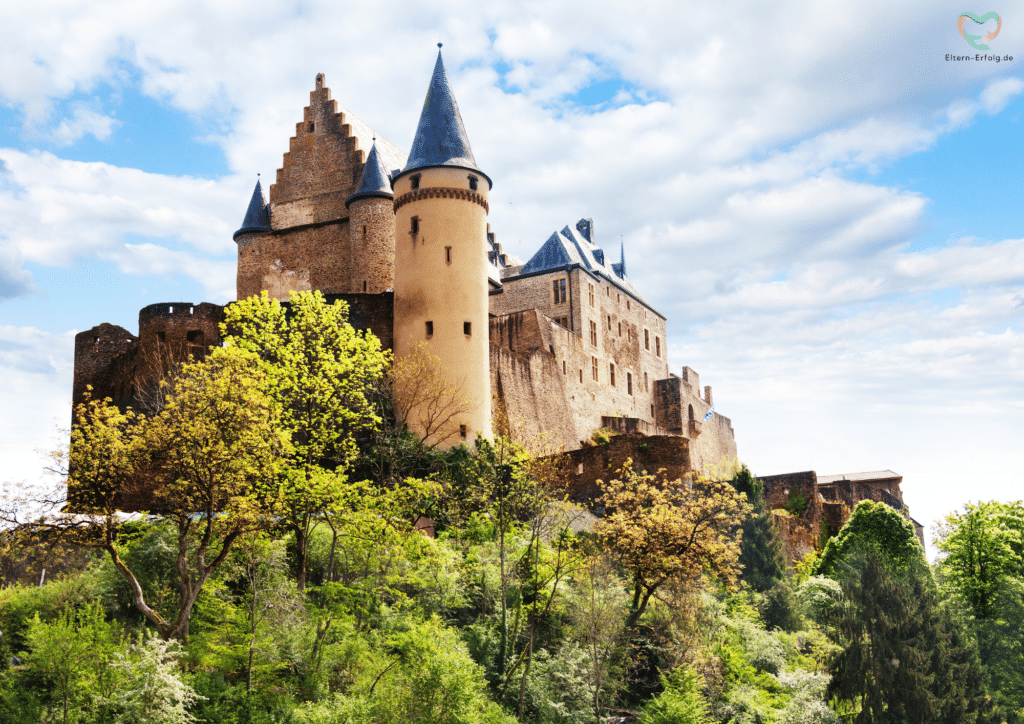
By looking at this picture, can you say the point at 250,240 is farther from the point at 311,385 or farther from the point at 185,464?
the point at 185,464

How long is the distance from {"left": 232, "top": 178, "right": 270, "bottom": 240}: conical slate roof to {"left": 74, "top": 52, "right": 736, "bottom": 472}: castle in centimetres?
7

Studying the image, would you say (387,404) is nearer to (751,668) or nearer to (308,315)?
(308,315)

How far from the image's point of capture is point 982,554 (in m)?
37.3

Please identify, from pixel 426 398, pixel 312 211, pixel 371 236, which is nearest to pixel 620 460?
pixel 426 398

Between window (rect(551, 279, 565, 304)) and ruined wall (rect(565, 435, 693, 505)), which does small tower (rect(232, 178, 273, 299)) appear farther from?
ruined wall (rect(565, 435, 693, 505))

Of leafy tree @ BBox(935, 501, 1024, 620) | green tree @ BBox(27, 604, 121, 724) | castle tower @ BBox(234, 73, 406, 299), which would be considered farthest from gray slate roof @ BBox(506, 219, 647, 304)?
green tree @ BBox(27, 604, 121, 724)

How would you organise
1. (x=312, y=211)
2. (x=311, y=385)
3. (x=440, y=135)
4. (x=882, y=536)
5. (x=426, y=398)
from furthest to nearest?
(x=312, y=211) < (x=882, y=536) < (x=440, y=135) < (x=426, y=398) < (x=311, y=385)

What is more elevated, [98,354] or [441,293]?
[441,293]

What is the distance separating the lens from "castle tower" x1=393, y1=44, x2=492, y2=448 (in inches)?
1492

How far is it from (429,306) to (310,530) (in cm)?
1269

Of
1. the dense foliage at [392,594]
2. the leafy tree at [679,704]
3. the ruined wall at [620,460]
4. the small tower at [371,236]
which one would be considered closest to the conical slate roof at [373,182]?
the small tower at [371,236]

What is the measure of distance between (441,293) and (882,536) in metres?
21.7

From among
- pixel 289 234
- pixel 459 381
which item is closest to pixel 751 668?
pixel 459 381

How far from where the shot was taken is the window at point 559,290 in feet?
192
